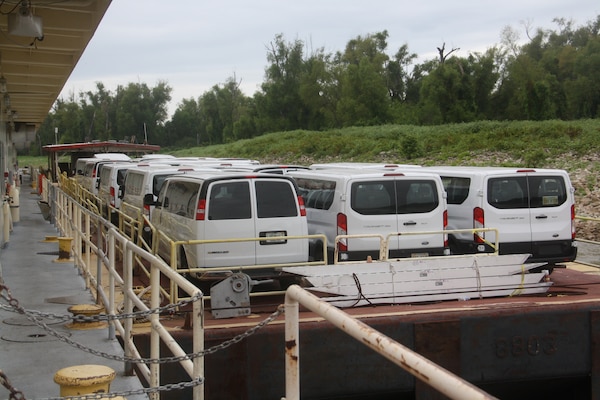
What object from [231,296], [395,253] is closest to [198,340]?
[231,296]

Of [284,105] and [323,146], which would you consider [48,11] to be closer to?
[323,146]

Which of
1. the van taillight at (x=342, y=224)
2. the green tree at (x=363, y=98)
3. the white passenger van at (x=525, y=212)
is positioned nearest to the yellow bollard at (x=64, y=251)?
the van taillight at (x=342, y=224)

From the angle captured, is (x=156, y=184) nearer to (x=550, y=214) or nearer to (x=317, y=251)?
(x=317, y=251)

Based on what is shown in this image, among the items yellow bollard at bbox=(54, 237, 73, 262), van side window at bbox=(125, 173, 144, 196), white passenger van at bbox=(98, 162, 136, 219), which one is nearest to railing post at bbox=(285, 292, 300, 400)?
yellow bollard at bbox=(54, 237, 73, 262)

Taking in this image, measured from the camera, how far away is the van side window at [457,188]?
12711 mm

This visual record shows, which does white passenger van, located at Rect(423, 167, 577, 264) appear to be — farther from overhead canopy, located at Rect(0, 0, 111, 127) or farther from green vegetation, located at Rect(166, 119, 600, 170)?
green vegetation, located at Rect(166, 119, 600, 170)

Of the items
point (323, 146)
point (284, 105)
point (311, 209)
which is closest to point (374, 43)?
point (284, 105)

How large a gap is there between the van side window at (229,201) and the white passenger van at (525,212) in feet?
13.3

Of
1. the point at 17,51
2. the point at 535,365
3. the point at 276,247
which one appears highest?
the point at 17,51

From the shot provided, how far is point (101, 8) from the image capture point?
8.97 m

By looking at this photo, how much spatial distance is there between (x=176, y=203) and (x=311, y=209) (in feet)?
7.68

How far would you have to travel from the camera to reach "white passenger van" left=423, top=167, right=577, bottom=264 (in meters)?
12.1

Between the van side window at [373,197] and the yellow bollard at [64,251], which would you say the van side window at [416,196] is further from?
the yellow bollard at [64,251]

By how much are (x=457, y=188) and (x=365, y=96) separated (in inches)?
2764
